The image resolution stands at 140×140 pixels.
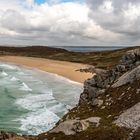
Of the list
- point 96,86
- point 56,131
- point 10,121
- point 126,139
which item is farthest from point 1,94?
point 126,139

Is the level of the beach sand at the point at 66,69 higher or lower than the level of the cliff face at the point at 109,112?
lower

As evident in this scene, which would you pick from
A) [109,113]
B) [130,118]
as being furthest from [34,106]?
[130,118]

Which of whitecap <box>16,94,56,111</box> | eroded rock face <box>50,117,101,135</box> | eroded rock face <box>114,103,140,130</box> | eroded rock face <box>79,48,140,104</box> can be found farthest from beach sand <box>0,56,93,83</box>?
eroded rock face <box>50,117,101,135</box>

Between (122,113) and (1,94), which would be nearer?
(122,113)

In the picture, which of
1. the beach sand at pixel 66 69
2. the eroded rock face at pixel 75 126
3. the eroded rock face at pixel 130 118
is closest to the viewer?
the eroded rock face at pixel 130 118

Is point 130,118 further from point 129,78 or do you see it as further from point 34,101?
point 34,101

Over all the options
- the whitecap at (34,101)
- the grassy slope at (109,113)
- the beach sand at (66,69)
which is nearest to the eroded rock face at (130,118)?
the grassy slope at (109,113)

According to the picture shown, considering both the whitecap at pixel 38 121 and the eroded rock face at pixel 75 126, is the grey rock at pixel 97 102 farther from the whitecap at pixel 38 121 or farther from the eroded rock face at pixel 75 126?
the whitecap at pixel 38 121

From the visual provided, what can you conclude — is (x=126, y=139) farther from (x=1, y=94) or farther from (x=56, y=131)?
(x=1, y=94)

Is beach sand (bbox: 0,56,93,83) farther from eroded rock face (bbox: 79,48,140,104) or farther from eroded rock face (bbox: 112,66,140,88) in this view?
eroded rock face (bbox: 112,66,140,88)
